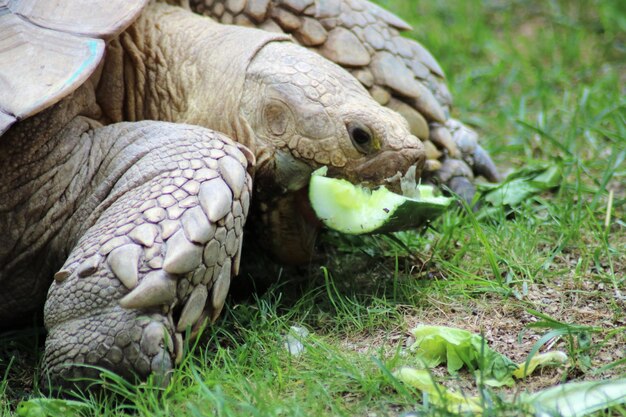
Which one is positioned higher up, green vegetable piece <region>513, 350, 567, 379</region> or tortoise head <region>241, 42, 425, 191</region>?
tortoise head <region>241, 42, 425, 191</region>

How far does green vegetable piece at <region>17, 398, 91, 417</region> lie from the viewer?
2.44 meters

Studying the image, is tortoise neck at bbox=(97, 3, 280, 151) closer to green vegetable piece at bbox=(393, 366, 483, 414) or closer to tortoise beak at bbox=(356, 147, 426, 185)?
tortoise beak at bbox=(356, 147, 426, 185)

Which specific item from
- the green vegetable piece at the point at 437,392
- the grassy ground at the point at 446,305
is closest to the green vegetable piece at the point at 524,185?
the grassy ground at the point at 446,305

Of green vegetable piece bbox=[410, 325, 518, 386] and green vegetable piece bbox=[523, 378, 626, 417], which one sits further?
green vegetable piece bbox=[410, 325, 518, 386]

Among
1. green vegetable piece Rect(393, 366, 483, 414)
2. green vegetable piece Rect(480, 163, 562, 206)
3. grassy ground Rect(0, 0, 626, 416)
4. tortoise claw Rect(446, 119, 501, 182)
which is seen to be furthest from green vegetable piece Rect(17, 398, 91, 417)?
tortoise claw Rect(446, 119, 501, 182)

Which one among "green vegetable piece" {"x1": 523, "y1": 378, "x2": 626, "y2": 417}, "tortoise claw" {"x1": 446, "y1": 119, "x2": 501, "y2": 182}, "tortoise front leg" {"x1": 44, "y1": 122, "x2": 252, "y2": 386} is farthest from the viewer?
A: "tortoise claw" {"x1": 446, "y1": 119, "x2": 501, "y2": 182}

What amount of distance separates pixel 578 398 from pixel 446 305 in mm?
768

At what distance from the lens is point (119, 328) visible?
2.42 meters

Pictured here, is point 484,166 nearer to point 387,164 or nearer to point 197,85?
point 387,164

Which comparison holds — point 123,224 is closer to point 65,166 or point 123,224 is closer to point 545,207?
point 65,166

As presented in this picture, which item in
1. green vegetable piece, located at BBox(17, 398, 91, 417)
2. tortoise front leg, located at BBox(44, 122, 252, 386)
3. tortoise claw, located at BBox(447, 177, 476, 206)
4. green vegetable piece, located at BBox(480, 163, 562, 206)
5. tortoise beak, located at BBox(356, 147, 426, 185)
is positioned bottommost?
green vegetable piece, located at BBox(17, 398, 91, 417)

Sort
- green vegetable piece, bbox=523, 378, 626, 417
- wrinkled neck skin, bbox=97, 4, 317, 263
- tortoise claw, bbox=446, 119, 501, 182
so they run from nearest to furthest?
green vegetable piece, bbox=523, 378, 626, 417 < wrinkled neck skin, bbox=97, 4, 317, 263 < tortoise claw, bbox=446, 119, 501, 182

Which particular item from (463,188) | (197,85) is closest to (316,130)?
(197,85)

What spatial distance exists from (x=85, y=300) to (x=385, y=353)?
0.87m
